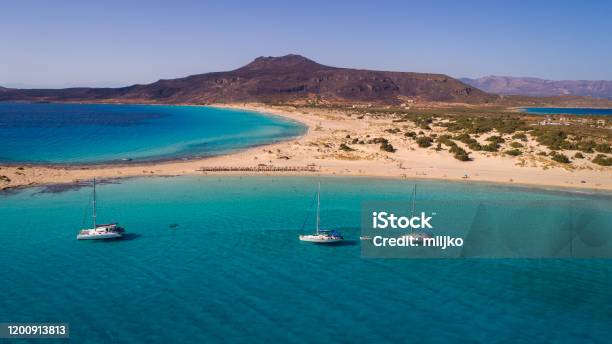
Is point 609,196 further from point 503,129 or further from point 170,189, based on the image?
point 170,189

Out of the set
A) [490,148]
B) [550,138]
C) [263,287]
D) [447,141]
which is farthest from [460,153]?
[263,287]

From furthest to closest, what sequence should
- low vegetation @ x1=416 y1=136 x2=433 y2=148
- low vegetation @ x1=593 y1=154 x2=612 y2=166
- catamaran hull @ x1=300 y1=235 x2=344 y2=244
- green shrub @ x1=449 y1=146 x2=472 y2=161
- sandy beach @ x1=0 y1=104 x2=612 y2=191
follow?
1. low vegetation @ x1=416 y1=136 x2=433 y2=148
2. green shrub @ x1=449 y1=146 x2=472 y2=161
3. low vegetation @ x1=593 y1=154 x2=612 y2=166
4. sandy beach @ x1=0 y1=104 x2=612 y2=191
5. catamaran hull @ x1=300 y1=235 x2=344 y2=244

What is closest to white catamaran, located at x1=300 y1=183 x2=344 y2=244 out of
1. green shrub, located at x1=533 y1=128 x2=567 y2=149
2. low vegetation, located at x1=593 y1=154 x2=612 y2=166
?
low vegetation, located at x1=593 y1=154 x2=612 y2=166

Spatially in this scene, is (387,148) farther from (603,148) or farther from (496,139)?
(603,148)

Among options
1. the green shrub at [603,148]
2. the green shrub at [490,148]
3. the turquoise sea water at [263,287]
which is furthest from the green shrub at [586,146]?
the turquoise sea water at [263,287]

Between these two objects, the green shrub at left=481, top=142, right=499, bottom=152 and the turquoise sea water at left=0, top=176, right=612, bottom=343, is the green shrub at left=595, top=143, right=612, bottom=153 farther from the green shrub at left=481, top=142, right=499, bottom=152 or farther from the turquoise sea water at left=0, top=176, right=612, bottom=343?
the turquoise sea water at left=0, top=176, right=612, bottom=343

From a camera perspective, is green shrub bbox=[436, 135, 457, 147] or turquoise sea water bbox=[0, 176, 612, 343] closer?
turquoise sea water bbox=[0, 176, 612, 343]

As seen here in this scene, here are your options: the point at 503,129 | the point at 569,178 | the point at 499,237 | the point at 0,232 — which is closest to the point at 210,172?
the point at 0,232

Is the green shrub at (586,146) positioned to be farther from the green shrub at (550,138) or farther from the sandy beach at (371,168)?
the sandy beach at (371,168)
